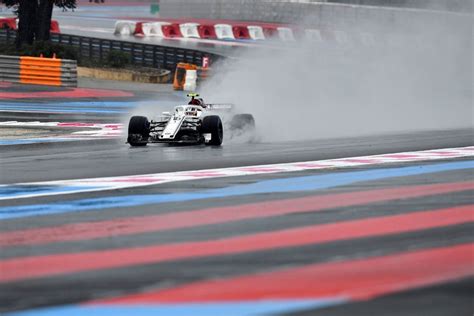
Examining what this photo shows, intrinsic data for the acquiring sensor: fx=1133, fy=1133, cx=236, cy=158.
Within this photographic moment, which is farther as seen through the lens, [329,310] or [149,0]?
[149,0]

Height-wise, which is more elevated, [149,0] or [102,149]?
[149,0]

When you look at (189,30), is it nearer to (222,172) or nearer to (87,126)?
(87,126)

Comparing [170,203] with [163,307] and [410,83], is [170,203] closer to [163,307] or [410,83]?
[163,307]

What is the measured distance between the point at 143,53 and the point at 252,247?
3113 centimetres

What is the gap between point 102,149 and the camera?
52.8 feet

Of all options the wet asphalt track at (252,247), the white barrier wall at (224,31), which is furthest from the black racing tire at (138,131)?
the white barrier wall at (224,31)

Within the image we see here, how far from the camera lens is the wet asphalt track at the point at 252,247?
20.5 ft

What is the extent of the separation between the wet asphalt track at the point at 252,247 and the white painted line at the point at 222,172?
280 mm

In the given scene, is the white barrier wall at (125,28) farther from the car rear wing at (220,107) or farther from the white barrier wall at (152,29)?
the car rear wing at (220,107)

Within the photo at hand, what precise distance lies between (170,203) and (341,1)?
1610 inches

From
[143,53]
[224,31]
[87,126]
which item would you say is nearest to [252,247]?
[87,126]

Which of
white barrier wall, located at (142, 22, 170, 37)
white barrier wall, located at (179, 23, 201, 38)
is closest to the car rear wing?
white barrier wall, located at (179, 23, 201, 38)

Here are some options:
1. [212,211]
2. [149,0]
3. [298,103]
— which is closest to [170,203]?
[212,211]

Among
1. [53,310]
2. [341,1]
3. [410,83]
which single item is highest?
[341,1]
